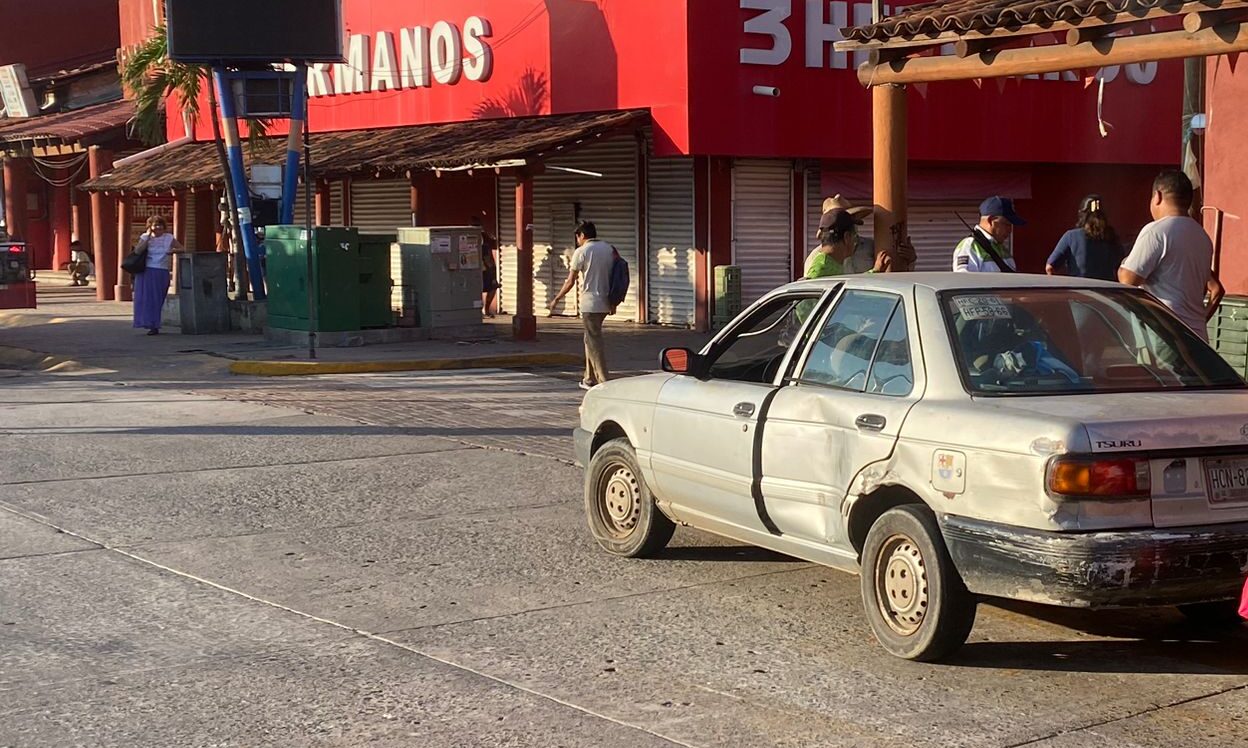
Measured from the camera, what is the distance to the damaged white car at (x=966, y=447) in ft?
19.6

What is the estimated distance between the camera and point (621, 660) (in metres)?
6.55

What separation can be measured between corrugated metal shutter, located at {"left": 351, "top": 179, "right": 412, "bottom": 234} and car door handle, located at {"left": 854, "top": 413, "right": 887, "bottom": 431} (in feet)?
78.3

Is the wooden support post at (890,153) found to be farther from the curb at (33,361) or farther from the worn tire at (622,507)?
the curb at (33,361)

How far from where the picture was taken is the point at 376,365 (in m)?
18.4

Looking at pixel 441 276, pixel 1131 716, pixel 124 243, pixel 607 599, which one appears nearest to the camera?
pixel 1131 716

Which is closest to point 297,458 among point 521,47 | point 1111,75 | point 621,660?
point 621,660

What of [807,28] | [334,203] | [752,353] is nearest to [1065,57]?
[752,353]

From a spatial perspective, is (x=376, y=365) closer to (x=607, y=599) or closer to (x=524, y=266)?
(x=524, y=266)

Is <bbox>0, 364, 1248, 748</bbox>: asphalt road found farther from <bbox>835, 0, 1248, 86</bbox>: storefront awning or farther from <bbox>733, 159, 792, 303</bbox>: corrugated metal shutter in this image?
<bbox>733, 159, 792, 303</bbox>: corrugated metal shutter

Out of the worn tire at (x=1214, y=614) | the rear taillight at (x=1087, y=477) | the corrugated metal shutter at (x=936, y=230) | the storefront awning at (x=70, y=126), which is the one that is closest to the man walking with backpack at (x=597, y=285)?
the worn tire at (x=1214, y=614)

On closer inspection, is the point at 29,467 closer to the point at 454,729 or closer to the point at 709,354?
the point at 709,354

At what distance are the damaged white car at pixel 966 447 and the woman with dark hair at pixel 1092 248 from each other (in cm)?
386

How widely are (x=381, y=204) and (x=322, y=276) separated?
410 inches

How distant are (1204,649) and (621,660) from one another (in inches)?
96.0
